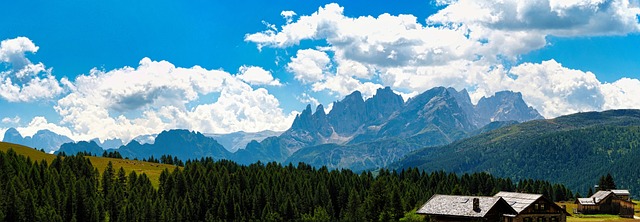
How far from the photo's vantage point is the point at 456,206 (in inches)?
4363

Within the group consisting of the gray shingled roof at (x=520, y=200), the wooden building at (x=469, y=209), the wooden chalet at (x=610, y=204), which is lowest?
the wooden building at (x=469, y=209)

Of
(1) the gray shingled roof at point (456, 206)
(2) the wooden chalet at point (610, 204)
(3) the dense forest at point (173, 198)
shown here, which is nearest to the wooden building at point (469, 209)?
(1) the gray shingled roof at point (456, 206)

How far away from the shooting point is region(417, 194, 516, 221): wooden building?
354ft

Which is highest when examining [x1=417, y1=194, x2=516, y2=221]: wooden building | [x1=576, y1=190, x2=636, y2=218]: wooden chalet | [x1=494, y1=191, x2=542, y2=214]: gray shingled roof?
[x1=576, y1=190, x2=636, y2=218]: wooden chalet

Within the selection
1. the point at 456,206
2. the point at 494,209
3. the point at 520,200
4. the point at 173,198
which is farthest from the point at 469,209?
the point at 173,198

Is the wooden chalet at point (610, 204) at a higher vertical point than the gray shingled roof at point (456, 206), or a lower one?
higher

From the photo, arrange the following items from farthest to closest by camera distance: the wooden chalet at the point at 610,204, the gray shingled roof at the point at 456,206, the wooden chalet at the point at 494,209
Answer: the wooden chalet at the point at 610,204 < the wooden chalet at the point at 494,209 < the gray shingled roof at the point at 456,206

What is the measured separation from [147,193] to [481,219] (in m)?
104

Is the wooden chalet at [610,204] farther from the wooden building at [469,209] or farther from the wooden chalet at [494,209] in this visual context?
the wooden building at [469,209]

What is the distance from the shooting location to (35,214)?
133750 mm

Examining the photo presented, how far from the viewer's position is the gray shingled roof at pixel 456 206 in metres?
108

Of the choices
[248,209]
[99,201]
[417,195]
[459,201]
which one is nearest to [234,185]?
[248,209]

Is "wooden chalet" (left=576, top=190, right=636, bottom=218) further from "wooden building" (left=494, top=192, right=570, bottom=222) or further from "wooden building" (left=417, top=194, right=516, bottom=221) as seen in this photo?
"wooden building" (left=417, top=194, right=516, bottom=221)

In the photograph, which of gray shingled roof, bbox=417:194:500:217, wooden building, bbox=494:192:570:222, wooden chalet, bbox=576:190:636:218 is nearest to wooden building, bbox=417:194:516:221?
gray shingled roof, bbox=417:194:500:217
